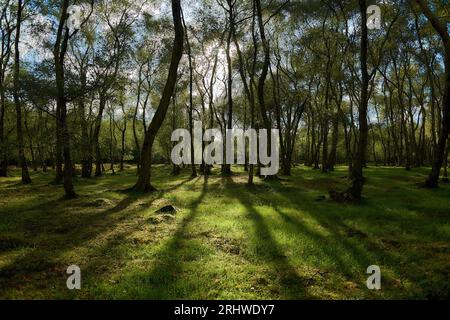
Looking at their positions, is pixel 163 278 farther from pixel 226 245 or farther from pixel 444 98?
pixel 444 98

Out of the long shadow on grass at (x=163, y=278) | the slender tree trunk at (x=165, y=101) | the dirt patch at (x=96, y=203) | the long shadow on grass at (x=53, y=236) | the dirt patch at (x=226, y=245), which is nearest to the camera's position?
the long shadow on grass at (x=163, y=278)

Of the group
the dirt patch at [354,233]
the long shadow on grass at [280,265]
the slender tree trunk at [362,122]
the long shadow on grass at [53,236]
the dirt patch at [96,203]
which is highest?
the slender tree trunk at [362,122]

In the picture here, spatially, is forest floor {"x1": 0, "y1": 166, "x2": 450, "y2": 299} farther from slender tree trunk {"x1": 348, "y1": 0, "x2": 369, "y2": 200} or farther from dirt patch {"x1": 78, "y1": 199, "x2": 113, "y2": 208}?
slender tree trunk {"x1": 348, "y1": 0, "x2": 369, "y2": 200}

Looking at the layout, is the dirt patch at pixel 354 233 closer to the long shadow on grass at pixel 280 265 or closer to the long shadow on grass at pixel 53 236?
the long shadow on grass at pixel 280 265

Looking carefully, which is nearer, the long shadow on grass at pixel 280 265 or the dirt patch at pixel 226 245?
the long shadow on grass at pixel 280 265

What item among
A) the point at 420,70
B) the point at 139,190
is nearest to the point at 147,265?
the point at 139,190

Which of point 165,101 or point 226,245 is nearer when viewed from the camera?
point 226,245

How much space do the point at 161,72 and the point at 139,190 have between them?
86.5ft

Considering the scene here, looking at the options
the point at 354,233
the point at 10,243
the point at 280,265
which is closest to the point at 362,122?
the point at 354,233

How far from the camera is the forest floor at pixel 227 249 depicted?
260 inches

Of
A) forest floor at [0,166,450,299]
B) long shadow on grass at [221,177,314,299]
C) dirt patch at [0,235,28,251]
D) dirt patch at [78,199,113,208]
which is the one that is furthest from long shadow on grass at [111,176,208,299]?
dirt patch at [78,199,113,208]

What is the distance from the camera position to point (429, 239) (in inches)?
396

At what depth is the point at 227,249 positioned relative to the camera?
9.27m

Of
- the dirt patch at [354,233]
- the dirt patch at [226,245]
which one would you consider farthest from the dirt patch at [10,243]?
the dirt patch at [354,233]
